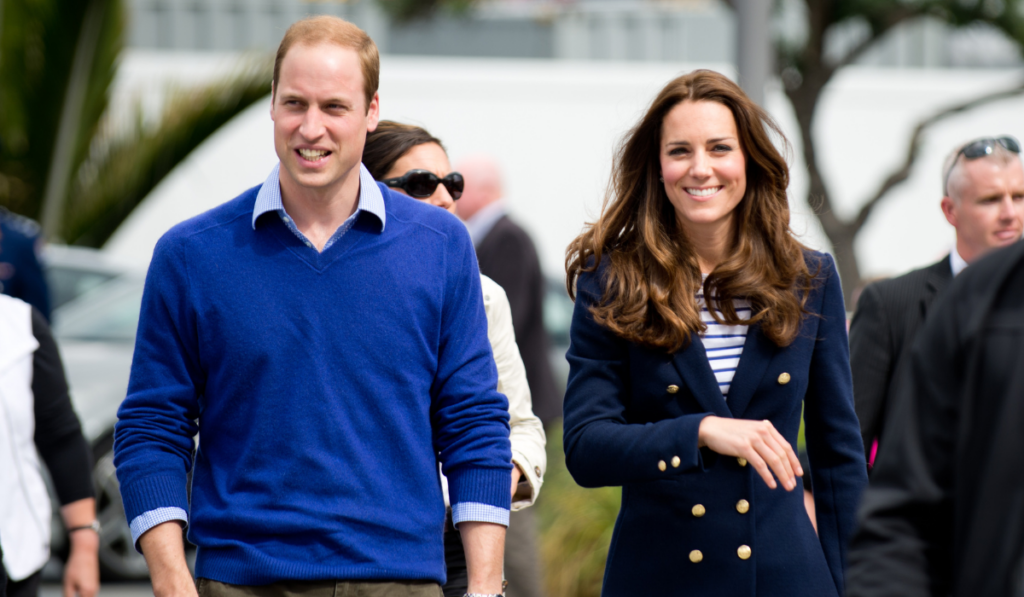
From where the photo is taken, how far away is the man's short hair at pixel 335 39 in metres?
2.92

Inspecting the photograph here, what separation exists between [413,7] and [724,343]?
884 centimetres

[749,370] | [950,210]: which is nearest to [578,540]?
[950,210]

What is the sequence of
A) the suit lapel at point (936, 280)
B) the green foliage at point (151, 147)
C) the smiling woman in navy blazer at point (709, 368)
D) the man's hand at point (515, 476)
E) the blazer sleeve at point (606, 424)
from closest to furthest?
the blazer sleeve at point (606, 424), the smiling woman in navy blazer at point (709, 368), the man's hand at point (515, 476), the suit lapel at point (936, 280), the green foliage at point (151, 147)

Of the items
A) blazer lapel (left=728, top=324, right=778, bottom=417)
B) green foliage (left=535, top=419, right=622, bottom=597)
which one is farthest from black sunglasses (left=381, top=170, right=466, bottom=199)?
green foliage (left=535, top=419, right=622, bottom=597)

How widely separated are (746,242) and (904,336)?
2.84 feet

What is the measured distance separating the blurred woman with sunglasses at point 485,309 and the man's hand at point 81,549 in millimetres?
1274

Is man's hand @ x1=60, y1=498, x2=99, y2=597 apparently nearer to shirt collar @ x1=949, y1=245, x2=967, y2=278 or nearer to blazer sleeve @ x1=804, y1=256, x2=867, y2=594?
blazer sleeve @ x1=804, y1=256, x2=867, y2=594

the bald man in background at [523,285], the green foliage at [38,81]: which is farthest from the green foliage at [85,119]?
the bald man in background at [523,285]

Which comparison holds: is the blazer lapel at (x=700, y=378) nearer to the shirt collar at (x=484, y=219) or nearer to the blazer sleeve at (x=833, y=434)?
the blazer sleeve at (x=833, y=434)

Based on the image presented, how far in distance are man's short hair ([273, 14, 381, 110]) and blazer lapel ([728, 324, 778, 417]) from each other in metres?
1.05

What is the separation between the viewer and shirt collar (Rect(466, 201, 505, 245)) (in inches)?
240

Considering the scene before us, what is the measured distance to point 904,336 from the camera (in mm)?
3811

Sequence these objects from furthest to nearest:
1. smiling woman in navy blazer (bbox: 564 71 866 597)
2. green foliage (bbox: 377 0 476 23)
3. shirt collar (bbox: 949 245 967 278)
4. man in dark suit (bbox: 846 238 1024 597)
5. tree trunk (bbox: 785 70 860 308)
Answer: tree trunk (bbox: 785 70 860 308) → green foliage (bbox: 377 0 476 23) → shirt collar (bbox: 949 245 967 278) → smiling woman in navy blazer (bbox: 564 71 866 597) → man in dark suit (bbox: 846 238 1024 597)

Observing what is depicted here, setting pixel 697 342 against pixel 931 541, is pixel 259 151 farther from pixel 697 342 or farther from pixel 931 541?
pixel 931 541
